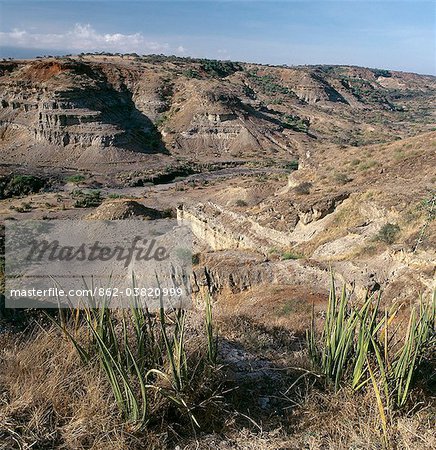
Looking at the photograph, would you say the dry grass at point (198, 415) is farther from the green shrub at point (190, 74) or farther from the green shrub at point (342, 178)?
the green shrub at point (190, 74)

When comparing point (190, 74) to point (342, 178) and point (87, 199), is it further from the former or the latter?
point (342, 178)

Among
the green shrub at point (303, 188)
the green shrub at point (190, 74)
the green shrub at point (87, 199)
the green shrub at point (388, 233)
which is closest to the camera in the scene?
the green shrub at point (388, 233)

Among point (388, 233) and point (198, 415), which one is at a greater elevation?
point (198, 415)

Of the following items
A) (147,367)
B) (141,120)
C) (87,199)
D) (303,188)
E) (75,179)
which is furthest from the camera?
(141,120)

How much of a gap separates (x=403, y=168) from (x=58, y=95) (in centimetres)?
5206

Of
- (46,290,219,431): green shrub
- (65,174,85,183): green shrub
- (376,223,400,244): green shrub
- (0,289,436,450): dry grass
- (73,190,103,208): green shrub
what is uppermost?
(46,290,219,431): green shrub

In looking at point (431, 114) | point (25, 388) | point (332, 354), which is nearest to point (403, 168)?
point (332, 354)

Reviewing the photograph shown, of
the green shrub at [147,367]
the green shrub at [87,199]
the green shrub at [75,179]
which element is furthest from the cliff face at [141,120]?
the green shrub at [147,367]

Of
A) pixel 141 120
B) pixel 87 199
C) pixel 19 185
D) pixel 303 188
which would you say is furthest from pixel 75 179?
pixel 303 188

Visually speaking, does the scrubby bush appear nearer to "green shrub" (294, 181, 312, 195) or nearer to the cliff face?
the cliff face

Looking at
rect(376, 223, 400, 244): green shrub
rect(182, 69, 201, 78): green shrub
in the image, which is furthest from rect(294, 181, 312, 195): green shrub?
rect(182, 69, 201, 78): green shrub

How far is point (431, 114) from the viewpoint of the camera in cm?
11962

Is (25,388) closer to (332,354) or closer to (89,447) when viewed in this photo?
(89,447)

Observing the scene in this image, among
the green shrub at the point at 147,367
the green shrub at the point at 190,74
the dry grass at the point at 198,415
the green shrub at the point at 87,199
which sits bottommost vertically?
the green shrub at the point at 87,199
